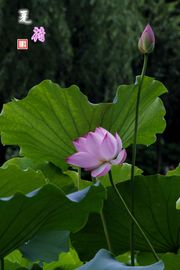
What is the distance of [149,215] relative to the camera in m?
0.61

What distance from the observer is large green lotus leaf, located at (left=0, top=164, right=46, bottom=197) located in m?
0.55

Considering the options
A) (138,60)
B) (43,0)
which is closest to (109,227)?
(43,0)

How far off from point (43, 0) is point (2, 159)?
6.23ft

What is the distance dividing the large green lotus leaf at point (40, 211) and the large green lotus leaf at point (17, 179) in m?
0.04

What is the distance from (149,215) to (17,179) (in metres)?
0.11

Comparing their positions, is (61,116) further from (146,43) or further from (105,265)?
(105,265)

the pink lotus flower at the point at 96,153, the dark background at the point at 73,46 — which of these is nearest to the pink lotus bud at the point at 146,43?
the pink lotus flower at the point at 96,153

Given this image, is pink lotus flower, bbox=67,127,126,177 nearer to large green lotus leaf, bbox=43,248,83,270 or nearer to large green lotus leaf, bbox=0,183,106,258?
large green lotus leaf, bbox=0,183,106,258

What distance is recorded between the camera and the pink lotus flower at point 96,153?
0.52m

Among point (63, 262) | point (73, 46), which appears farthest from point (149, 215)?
point (73, 46)

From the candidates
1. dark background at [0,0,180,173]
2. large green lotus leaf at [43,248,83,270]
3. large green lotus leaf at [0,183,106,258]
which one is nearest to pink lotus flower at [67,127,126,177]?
large green lotus leaf at [0,183,106,258]

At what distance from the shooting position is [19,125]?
0.67 metres

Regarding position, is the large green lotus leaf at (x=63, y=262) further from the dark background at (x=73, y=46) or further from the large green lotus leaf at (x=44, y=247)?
the dark background at (x=73, y=46)

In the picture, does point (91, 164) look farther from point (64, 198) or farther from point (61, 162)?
point (61, 162)
